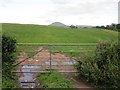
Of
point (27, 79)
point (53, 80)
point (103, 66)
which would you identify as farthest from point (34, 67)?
point (103, 66)

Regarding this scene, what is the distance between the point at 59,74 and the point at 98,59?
5.12 ft

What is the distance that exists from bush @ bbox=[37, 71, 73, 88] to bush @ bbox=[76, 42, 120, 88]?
0.81m

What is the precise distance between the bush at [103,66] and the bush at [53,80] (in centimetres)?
81

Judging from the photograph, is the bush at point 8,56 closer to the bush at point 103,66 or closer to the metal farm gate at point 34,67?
the metal farm gate at point 34,67

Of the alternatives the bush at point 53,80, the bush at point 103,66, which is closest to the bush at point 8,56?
the bush at point 53,80

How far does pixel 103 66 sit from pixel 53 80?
183cm

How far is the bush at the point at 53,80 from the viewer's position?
987 cm

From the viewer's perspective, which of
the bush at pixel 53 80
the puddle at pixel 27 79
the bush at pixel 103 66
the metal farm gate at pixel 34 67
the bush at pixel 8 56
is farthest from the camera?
the metal farm gate at pixel 34 67

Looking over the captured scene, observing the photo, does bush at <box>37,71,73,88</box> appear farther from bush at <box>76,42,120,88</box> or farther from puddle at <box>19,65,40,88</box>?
bush at <box>76,42,120,88</box>

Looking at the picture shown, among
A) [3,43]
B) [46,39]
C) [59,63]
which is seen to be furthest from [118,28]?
[3,43]

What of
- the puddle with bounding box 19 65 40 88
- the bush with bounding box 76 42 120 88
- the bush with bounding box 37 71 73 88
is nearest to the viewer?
the bush with bounding box 37 71 73 88

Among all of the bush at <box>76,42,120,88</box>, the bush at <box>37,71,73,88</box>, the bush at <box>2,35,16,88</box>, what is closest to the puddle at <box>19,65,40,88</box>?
the bush at <box>37,71,73,88</box>

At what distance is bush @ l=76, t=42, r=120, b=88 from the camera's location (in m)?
10.1

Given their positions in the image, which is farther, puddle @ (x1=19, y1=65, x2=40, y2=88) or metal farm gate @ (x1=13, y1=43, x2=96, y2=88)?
metal farm gate @ (x1=13, y1=43, x2=96, y2=88)
